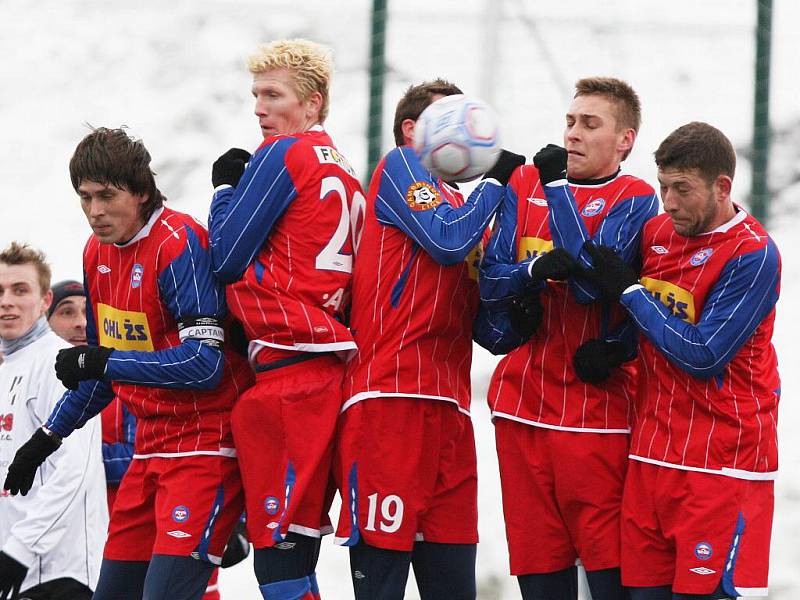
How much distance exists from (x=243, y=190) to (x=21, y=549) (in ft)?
6.54

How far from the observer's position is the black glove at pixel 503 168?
4601 mm

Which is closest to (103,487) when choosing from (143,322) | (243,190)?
(143,322)

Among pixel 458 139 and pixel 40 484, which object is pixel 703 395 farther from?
pixel 40 484

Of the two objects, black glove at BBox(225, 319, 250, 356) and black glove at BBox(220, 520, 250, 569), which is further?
black glove at BBox(220, 520, 250, 569)

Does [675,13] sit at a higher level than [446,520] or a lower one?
higher

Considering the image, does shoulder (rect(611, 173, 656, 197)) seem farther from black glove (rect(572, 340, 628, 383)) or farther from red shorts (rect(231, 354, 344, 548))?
red shorts (rect(231, 354, 344, 548))

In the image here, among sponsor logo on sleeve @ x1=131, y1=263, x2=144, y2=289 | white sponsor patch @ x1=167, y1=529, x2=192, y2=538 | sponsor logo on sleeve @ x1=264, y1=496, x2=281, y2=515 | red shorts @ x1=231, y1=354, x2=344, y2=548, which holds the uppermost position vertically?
sponsor logo on sleeve @ x1=131, y1=263, x2=144, y2=289

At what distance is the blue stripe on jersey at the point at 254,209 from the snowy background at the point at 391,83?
3457 millimetres

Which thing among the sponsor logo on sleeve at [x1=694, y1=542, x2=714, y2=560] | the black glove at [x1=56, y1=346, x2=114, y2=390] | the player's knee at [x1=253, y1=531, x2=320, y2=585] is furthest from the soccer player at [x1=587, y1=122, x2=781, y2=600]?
the black glove at [x1=56, y1=346, x2=114, y2=390]

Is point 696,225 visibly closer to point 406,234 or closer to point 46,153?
point 406,234

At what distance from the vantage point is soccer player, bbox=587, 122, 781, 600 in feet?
13.9

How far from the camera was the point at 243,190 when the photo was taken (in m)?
4.65

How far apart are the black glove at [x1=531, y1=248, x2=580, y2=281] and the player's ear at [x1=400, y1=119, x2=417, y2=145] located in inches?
31.4

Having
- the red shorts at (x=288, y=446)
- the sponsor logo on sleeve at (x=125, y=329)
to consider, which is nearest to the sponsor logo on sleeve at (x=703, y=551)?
the red shorts at (x=288, y=446)
